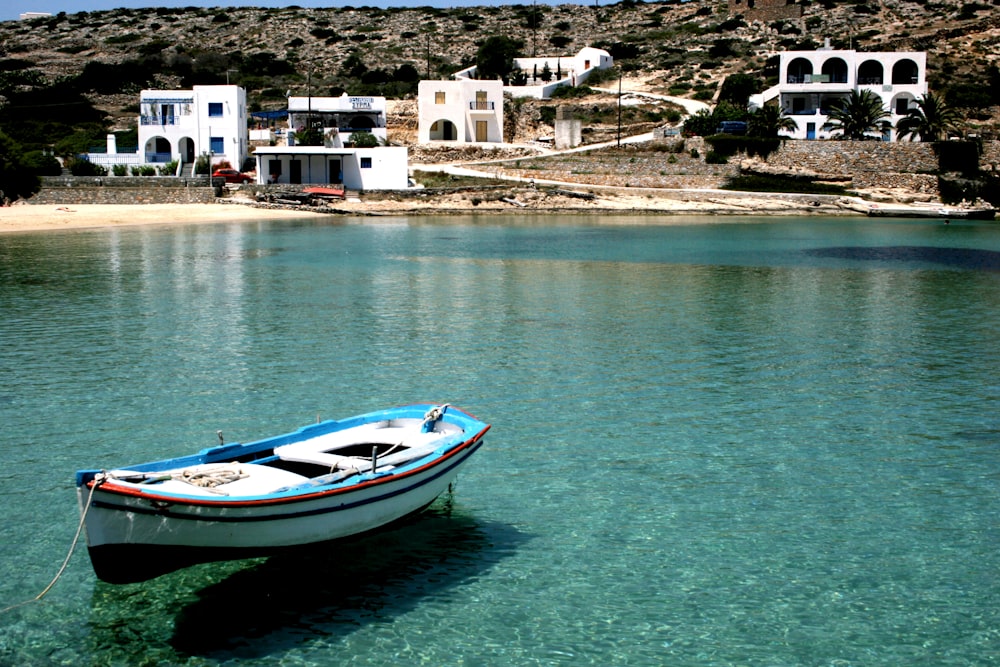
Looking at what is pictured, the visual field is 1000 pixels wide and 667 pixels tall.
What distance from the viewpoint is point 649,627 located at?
31.3ft

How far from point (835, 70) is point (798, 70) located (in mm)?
2683

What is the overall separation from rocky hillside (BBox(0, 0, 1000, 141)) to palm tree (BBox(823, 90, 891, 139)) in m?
7.64

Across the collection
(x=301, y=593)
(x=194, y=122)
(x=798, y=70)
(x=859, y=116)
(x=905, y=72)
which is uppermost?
(x=798, y=70)

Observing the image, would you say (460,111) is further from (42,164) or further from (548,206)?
(42,164)

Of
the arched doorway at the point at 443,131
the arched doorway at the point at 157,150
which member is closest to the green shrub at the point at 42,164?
the arched doorway at the point at 157,150

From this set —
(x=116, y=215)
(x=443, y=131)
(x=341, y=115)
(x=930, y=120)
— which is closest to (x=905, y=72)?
(x=930, y=120)

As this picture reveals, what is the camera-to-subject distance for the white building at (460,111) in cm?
8025

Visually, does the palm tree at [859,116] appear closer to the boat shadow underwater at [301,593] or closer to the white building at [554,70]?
the white building at [554,70]

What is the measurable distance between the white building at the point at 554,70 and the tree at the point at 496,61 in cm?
113

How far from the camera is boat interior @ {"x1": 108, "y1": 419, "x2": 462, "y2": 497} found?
9.61m

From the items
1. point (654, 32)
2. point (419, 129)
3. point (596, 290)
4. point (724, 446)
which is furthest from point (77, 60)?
point (724, 446)

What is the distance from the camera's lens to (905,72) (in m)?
75.6

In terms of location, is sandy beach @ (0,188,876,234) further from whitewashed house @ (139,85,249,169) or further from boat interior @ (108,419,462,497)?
boat interior @ (108,419,462,497)

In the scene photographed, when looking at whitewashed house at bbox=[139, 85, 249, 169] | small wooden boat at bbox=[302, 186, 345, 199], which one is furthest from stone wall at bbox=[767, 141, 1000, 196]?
whitewashed house at bbox=[139, 85, 249, 169]
